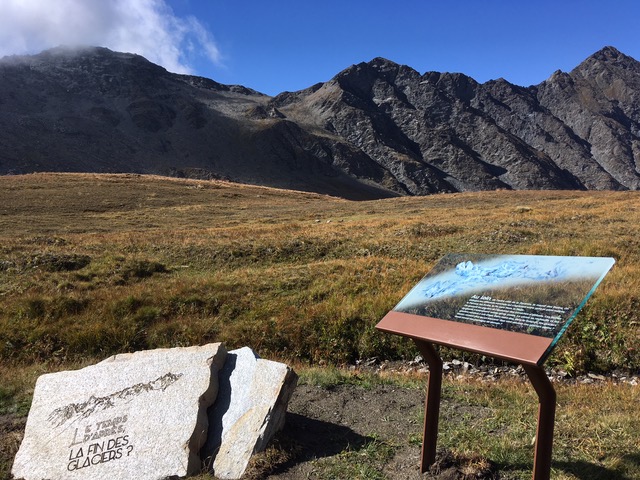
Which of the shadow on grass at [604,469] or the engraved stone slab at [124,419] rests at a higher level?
the shadow on grass at [604,469]

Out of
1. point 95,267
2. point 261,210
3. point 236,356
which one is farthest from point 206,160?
point 236,356

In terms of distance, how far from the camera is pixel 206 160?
6959 inches

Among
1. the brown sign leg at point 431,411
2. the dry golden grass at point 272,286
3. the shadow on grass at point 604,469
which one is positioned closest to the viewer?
the shadow on grass at point 604,469

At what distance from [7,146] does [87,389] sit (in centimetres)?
15515

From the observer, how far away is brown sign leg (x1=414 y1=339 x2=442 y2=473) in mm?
5449

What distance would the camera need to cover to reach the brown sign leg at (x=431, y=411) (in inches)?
215

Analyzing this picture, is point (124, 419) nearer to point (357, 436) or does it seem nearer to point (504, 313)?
point (357, 436)

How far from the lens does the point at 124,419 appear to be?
645cm

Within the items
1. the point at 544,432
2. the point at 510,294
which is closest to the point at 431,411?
the point at 544,432

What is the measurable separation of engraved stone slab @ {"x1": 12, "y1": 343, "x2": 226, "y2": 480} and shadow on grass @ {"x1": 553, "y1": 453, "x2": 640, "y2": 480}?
431 cm

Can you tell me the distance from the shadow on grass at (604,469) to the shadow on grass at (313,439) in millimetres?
2348

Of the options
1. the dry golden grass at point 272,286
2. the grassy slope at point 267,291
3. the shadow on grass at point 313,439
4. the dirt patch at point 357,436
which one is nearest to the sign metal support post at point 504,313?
the dirt patch at point 357,436

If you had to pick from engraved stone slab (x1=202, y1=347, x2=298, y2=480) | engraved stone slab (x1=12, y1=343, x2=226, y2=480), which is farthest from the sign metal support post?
engraved stone slab (x1=12, y1=343, x2=226, y2=480)

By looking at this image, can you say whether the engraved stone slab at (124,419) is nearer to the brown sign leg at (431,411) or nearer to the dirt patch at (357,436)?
the dirt patch at (357,436)
